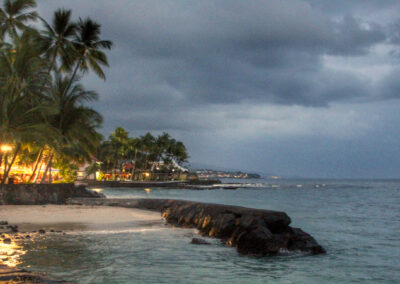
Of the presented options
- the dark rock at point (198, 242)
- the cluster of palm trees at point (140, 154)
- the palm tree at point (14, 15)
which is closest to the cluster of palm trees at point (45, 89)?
the palm tree at point (14, 15)

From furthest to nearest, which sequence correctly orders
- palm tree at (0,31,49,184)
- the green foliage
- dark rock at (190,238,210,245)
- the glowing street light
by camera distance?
the green foliage
the glowing street light
palm tree at (0,31,49,184)
dark rock at (190,238,210,245)

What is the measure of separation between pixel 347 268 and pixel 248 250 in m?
2.54

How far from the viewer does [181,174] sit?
446 feet

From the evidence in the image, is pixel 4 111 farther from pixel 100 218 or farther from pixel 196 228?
pixel 196 228

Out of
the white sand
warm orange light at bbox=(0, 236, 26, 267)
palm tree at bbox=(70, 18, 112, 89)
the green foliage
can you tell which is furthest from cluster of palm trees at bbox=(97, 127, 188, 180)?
warm orange light at bbox=(0, 236, 26, 267)

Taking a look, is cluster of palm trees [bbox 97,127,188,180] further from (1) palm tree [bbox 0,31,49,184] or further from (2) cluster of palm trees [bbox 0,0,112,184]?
(1) palm tree [bbox 0,31,49,184]

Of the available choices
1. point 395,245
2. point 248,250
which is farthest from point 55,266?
point 395,245

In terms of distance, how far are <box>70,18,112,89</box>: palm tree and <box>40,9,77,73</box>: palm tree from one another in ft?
3.09

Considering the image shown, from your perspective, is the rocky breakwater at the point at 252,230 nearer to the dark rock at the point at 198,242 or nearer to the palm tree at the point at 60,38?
the dark rock at the point at 198,242

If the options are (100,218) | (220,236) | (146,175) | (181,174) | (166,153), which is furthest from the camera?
(181,174)

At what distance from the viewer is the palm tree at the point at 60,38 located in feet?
96.1

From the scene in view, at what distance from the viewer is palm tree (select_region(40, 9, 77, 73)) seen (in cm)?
2930

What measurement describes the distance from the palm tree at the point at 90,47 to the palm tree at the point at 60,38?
94cm

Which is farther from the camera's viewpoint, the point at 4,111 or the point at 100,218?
the point at 4,111
